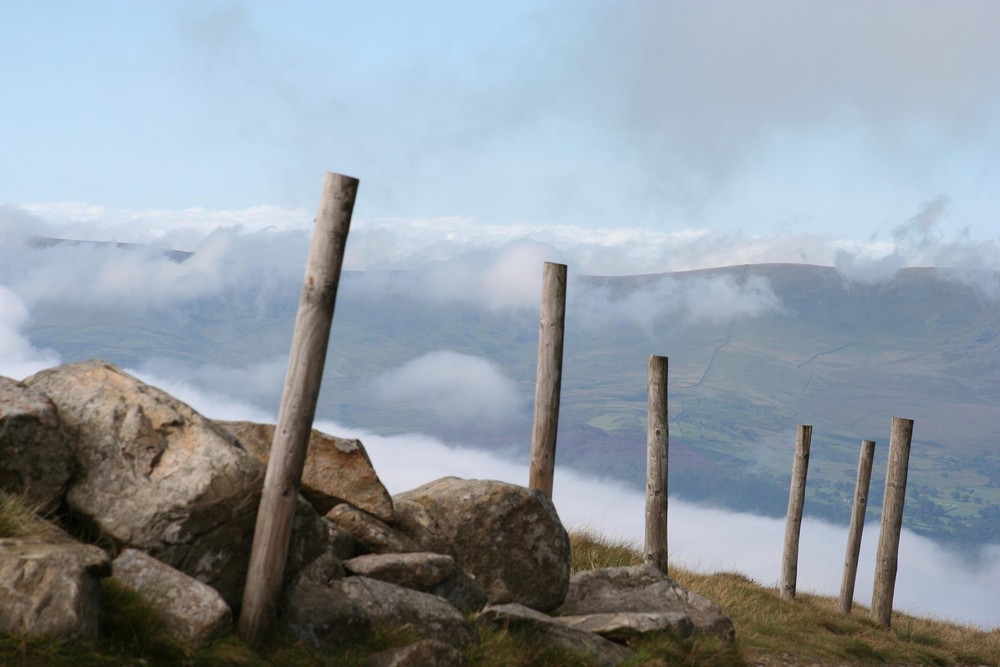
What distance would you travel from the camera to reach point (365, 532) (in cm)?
1129

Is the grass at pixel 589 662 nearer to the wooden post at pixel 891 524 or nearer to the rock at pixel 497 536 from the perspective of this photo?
the wooden post at pixel 891 524

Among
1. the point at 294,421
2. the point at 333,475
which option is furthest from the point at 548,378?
the point at 294,421

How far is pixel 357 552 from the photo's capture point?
11.3 metres

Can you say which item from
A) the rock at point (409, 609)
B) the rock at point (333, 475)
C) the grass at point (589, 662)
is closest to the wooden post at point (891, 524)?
the grass at point (589, 662)

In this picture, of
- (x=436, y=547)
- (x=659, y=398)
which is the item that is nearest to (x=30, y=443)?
(x=436, y=547)

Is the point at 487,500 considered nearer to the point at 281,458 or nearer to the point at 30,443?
the point at 281,458

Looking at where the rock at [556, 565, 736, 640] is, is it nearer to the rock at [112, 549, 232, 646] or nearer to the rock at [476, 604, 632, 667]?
the rock at [476, 604, 632, 667]

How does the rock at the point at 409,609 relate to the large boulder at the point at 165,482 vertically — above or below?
below

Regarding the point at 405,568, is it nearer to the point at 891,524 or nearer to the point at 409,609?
the point at 409,609

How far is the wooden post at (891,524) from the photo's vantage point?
843 inches

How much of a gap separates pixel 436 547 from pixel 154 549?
12.8 ft

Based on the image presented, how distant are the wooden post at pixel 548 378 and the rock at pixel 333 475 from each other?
3400mm

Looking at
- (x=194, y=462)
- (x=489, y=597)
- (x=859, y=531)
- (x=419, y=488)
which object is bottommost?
(x=859, y=531)

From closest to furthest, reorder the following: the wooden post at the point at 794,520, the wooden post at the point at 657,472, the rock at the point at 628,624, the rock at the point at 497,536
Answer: the rock at the point at 628,624
the rock at the point at 497,536
the wooden post at the point at 657,472
the wooden post at the point at 794,520
